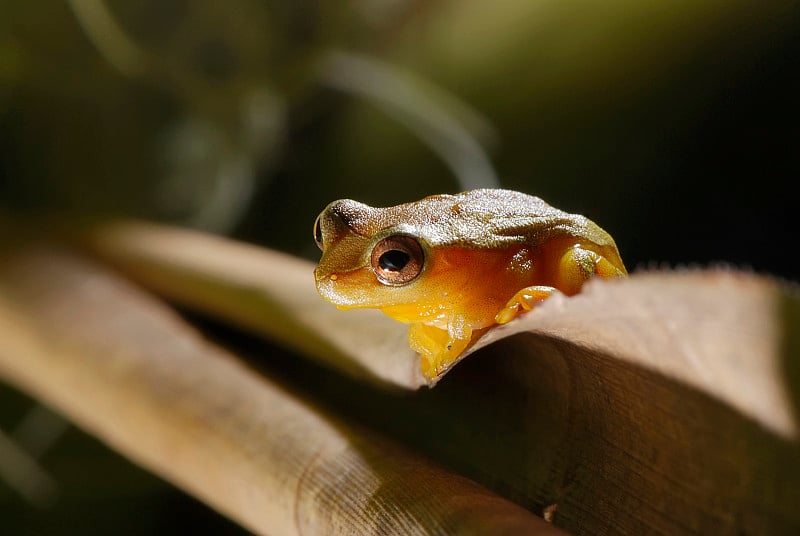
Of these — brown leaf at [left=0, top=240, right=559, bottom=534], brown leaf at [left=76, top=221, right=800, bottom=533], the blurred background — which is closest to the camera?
brown leaf at [left=76, top=221, right=800, bottom=533]

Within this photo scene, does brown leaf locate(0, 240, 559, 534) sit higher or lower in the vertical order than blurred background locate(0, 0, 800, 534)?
lower

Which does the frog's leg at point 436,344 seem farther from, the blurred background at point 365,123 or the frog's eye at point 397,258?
the blurred background at point 365,123

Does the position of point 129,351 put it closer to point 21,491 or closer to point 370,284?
point 370,284

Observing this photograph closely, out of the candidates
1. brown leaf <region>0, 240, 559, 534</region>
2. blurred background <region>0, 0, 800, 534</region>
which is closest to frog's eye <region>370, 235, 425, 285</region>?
brown leaf <region>0, 240, 559, 534</region>

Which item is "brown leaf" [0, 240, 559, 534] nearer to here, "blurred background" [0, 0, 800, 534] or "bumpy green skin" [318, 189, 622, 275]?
"bumpy green skin" [318, 189, 622, 275]

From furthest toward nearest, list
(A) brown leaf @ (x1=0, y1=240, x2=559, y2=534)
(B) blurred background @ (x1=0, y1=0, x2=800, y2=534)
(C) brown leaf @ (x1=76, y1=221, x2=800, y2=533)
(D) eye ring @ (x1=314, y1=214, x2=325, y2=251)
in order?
(B) blurred background @ (x1=0, y1=0, x2=800, y2=534) < (D) eye ring @ (x1=314, y1=214, x2=325, y2=251) < (A) brown leaf @ (x1=0, y1=240, x2=559, y2=534) < (C) brown leaf @ (x1=76, y1=221, x2=800, y2=533)

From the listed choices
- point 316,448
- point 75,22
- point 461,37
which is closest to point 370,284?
point 316,448

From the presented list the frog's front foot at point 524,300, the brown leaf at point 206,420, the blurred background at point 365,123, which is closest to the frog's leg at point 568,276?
the frog's front foot at point 524,300
